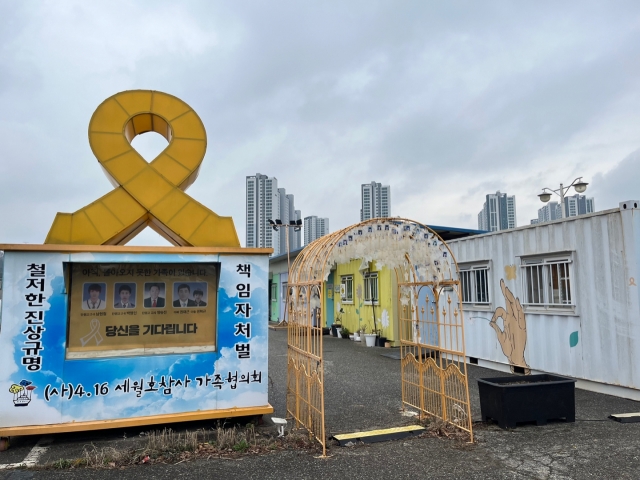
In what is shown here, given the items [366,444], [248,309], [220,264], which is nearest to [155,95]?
[220,264]

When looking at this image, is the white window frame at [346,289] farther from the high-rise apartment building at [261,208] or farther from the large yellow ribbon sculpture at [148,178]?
the high-rise apartment building at [261,208]

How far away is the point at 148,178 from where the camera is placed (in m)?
7.12

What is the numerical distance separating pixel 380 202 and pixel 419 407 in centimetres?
3396

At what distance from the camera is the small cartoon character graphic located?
19.7ft

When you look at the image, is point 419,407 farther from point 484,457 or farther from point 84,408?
point 84,408

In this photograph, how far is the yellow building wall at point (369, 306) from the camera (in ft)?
52.2

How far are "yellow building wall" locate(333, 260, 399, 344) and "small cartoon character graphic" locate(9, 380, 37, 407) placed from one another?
1102 centimetres

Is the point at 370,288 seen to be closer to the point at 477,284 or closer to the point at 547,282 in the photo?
the point at 477,284

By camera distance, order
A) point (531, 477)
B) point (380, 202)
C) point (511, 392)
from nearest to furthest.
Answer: point (531, 477) < point (511, 392) < point (380, 202)

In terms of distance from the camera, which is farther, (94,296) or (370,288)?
(370,288)

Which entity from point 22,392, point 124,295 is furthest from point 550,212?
point 22,392

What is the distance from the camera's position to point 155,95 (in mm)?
7359

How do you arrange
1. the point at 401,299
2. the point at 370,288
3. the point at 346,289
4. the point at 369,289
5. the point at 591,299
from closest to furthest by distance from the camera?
the point at 401,299 → the point at 591,299 → the point at 370,288 → the point at 369,289 → the point at 346,289

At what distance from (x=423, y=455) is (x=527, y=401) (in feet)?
6.59
